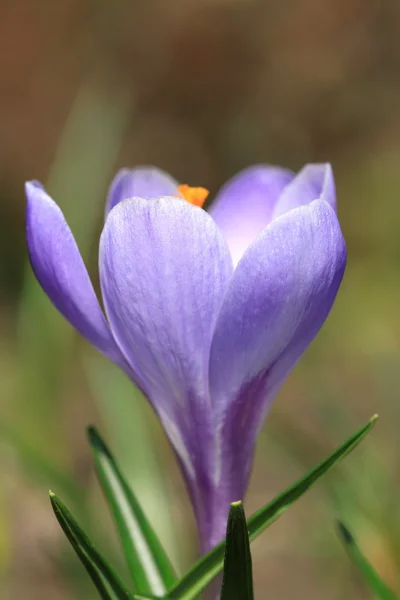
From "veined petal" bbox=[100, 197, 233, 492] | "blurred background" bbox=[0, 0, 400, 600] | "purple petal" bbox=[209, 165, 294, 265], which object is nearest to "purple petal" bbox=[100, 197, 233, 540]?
"veined petal" bbox=[100, 197, 233, 492]

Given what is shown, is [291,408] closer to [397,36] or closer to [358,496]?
[358,496]

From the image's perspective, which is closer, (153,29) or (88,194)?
(88,194)

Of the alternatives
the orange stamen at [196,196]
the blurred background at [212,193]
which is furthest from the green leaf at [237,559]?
the blurred background at [212,193]

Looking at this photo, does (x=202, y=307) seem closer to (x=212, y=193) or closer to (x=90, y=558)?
(x=90, y=558)

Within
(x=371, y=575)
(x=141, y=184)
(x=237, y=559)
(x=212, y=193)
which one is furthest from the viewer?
(x=212, y=193)

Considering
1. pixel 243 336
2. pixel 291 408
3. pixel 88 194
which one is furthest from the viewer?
pixel 291 408

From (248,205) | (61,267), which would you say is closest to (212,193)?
(248,205)

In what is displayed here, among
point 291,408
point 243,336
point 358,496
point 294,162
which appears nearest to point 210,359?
point 243,336
